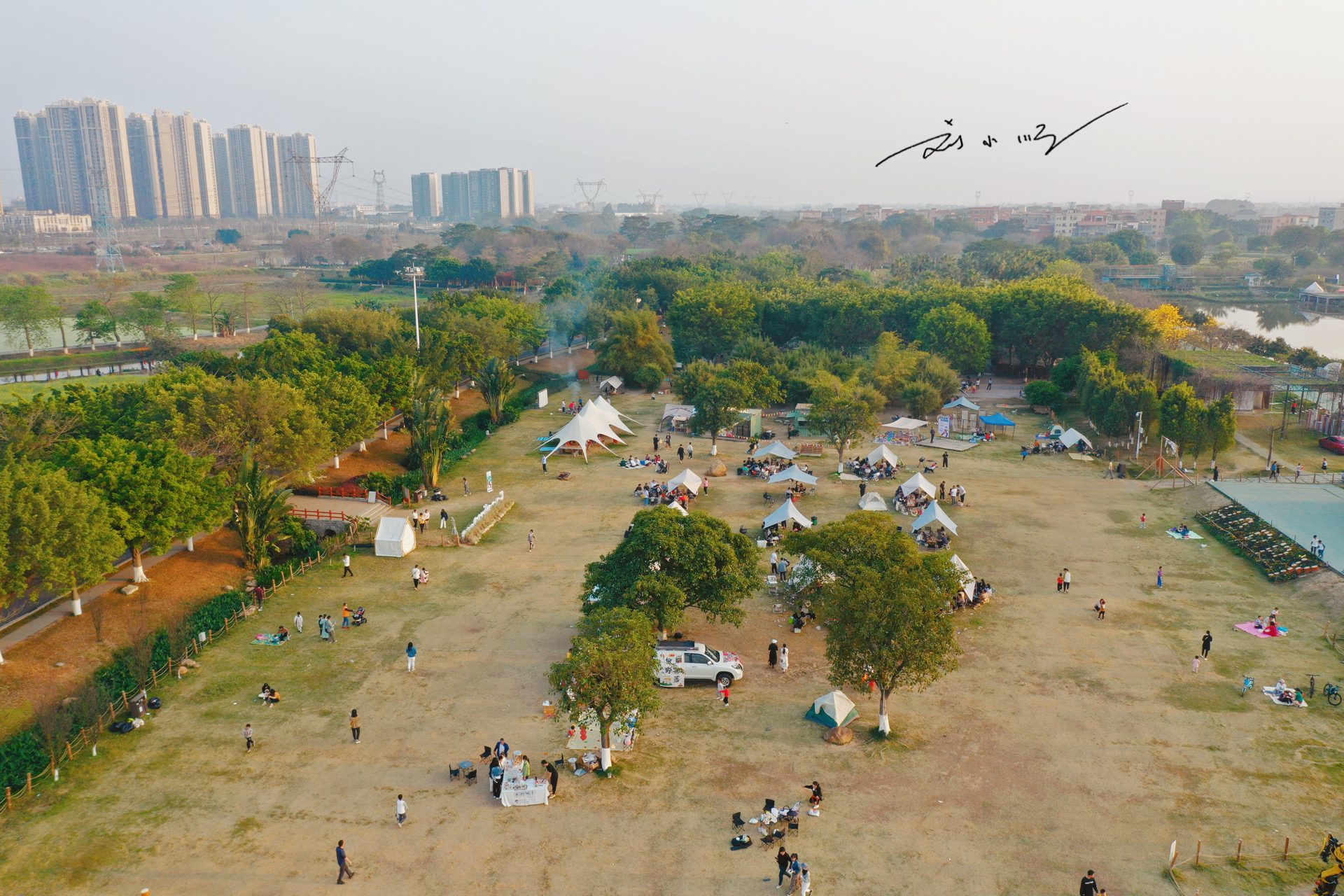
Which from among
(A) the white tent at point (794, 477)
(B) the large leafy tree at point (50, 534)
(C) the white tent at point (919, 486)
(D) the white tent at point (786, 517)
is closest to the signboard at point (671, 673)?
(D) the white tent at point (786, 517)

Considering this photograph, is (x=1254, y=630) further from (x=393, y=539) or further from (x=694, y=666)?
(x=393, y=539)

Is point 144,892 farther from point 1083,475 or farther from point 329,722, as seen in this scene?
point 1083,475

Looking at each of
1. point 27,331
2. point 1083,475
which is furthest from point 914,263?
point 27,331

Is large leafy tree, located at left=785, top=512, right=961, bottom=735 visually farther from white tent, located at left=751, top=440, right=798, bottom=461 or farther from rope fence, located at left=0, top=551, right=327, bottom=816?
white tent, located at left=751, top=440, right=798, bottom=461

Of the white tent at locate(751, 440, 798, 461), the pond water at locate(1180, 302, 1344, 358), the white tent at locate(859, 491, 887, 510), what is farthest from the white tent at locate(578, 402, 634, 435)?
the pond water at locate(1180, 302, 1344, 358)

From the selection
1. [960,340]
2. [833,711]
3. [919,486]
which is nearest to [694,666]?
[833,711]

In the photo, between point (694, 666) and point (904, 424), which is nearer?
point (694, 666)
